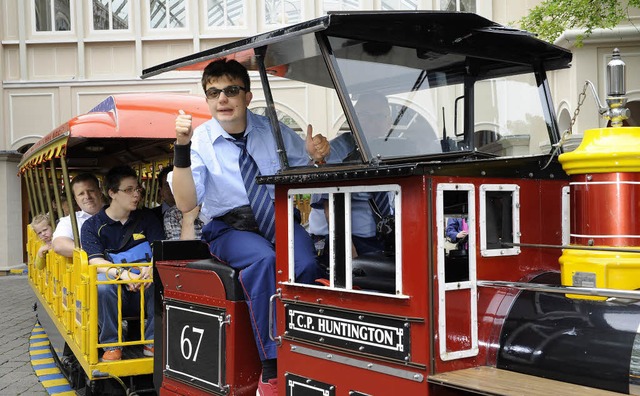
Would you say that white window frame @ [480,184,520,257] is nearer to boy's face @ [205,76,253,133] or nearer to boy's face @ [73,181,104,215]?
boy's face @ [205,76,253,133]

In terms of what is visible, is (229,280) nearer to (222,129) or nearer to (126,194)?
(222,129)

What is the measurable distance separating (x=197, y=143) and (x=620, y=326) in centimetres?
232

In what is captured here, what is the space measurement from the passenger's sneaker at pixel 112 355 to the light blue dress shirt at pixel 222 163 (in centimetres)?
207

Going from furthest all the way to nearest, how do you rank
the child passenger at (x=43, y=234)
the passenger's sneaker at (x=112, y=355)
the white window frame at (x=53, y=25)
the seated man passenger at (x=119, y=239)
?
the white window frame at (x=53, y=25)
the child passenger at (x=43, y=234)
the seated man passenger at (x=119, y=239)
the passenger's sneaker at (x=112, y=355)

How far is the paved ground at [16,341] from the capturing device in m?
6.85

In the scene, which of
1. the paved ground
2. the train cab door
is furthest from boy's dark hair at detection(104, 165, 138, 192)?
the train cab door

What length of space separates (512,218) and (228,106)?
5.51ft

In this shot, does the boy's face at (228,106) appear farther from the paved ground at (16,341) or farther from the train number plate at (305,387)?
the paved ground at (16,341)

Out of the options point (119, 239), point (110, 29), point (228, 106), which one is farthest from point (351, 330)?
point (110, 29)

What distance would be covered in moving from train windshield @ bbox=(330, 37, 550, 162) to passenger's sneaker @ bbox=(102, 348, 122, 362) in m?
3.10

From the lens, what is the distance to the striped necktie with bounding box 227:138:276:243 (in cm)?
381

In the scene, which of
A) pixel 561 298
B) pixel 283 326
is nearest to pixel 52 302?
pixel 283 326

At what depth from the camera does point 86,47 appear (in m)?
18.8

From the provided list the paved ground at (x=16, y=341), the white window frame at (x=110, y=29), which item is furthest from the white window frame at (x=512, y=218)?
the white window frame at (x=110, y=29)
